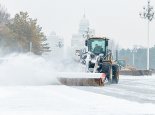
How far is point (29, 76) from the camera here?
23547 millimetres

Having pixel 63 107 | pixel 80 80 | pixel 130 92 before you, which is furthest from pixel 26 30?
pixel 63 107

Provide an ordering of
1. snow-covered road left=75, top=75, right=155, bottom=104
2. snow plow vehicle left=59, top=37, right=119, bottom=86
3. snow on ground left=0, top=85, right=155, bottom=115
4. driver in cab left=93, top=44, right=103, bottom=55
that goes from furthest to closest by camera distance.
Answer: driver in cab left=93, top=44, right=103, bottom=55, snow plow vehicle left=59, top=37, right=119, bottom=86, snow-covered road left=75, top=75, right=155, bottom=104, snow on ground left=0, top=85, right=155, bottom=115

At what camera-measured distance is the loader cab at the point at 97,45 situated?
2858 centimetres

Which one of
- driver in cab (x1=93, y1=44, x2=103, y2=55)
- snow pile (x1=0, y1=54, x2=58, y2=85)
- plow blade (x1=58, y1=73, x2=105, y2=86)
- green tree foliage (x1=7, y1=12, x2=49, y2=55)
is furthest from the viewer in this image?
green tree foliage (x1=7, y1=12, x2=49, y2=55)

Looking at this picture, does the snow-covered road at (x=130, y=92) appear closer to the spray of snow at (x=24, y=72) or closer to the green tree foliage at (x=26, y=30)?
the spray of snow at (x=24, y=72)

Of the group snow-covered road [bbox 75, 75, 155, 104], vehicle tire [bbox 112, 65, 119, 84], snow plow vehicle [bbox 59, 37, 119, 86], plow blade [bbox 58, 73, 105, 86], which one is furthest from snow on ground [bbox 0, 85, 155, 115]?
vehicle tire [bbox 112, 65, 119, 84]

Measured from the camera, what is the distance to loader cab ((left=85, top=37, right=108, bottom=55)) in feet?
93.8

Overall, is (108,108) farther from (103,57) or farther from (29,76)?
(103,57)

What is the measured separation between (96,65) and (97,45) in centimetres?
168

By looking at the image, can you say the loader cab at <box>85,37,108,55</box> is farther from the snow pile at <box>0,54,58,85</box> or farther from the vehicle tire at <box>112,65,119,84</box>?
the snow pile at <box>0,54,58,85</box>

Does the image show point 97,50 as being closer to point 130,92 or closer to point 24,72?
point 24,72

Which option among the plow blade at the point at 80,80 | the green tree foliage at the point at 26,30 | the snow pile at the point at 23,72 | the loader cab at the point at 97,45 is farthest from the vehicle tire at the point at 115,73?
the green tree foliage at the point at 26,30

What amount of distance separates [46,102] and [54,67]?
1476 centimetres

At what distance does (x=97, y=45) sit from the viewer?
28.8 m
